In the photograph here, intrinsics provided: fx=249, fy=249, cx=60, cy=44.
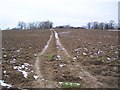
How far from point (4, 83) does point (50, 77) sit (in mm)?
2137

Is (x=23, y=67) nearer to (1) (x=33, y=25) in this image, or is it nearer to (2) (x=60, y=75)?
(2) (x=60, y=75)

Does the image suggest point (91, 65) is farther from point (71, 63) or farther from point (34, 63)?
point (34, 63)

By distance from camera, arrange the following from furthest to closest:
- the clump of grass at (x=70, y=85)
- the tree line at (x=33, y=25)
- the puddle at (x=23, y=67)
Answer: the tree line at (x=33, y=25)
the puddle at (x=23, y=67)
the clump of grass at (x=70, y=85)

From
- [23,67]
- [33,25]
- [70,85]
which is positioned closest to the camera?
[70,85]

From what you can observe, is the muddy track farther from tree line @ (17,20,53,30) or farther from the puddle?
tree line @ (17,20,53,30)

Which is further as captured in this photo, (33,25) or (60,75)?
(33,25)

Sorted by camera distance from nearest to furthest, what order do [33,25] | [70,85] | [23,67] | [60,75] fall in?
[70,85], [60,75], [23,67], [33,25]

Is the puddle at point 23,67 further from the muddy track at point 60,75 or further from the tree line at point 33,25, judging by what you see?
the tree line at point 33,25

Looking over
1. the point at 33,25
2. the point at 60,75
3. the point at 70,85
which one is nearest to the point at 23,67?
the point at 60,75

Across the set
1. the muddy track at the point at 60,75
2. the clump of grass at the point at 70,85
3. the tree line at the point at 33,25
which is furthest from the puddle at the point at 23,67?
the tree line at the point at 33,25

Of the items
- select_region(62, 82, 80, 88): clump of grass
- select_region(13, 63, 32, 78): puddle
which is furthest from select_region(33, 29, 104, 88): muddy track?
select_region(13, 63, 32, 78): puddle

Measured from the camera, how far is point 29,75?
11625mm

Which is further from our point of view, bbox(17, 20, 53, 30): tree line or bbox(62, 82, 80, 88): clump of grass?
bbox(17, 20, 53, 30): tree line

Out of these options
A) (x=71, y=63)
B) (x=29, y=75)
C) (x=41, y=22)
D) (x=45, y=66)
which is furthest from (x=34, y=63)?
A: (x=41, y=22)
